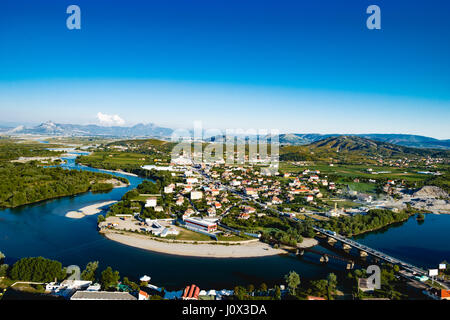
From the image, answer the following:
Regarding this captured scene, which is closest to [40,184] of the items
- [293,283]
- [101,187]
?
[101,187]

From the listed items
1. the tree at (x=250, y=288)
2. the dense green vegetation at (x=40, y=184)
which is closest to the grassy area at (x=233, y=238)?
the tree at (x=250, y=288)

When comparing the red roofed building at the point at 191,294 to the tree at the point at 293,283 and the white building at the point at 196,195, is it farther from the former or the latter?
the white building at the point at 196,195

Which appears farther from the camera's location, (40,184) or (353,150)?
(353,150)

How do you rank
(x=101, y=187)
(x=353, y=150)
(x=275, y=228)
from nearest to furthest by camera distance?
(x=275, y=228), (x=101, y=187), (x=353, y=150)

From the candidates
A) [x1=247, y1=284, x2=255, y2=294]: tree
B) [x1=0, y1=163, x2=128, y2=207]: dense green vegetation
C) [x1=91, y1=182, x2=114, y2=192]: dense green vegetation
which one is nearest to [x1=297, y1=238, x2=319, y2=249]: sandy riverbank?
[x1=247, y1=284, x2=255, y2=294]: tree

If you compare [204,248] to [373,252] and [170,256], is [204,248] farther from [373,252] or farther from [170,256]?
[373,252]

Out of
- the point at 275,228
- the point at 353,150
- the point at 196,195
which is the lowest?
the point at 275,228

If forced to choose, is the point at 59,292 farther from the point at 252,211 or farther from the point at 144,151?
the point at 144,151
